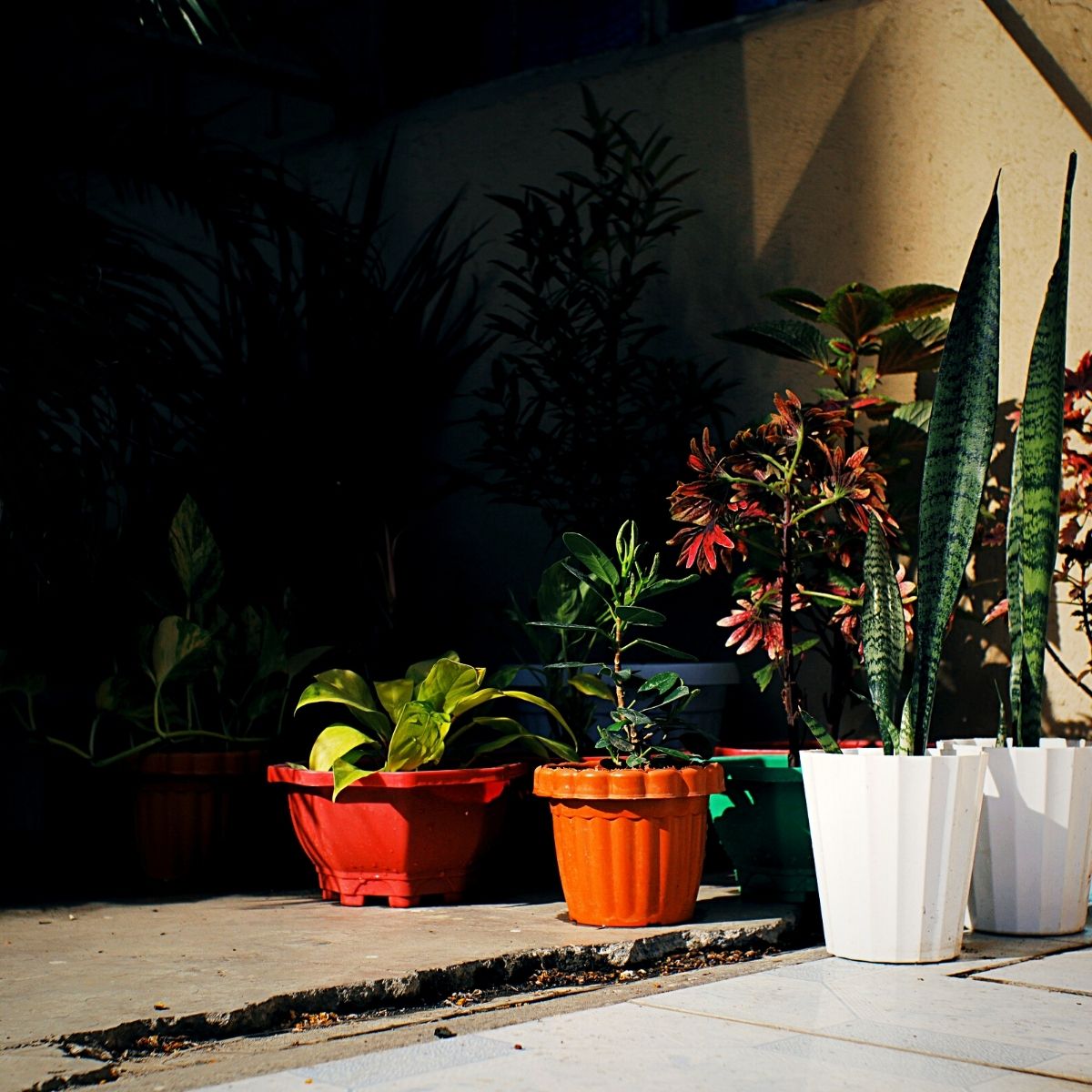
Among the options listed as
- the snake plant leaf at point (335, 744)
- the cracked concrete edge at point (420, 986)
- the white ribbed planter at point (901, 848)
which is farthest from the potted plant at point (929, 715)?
the snake plant leaf at point (335, 744)

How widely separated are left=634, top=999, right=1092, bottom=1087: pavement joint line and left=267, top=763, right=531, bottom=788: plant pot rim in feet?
2.88

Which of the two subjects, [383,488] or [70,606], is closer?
[70,606]

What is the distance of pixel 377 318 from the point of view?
4395mm

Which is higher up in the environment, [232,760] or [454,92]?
[454,92]

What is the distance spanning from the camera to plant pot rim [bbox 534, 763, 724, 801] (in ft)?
9.00

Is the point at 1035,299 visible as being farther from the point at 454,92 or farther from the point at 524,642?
the point at 454,92

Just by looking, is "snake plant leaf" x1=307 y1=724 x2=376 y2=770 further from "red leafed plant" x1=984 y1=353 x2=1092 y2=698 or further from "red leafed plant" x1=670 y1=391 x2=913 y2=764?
"red leafed plant" x1=984 y1=353 x2=1092 y2=698

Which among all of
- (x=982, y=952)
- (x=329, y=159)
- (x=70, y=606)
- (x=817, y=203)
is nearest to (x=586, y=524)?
(x=817, y=203)

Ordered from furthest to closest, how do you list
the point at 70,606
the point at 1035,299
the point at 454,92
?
the point at 454,92 → the point at 70,606 → the point at 1035,299

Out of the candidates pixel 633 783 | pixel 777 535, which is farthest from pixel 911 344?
pixel 633 783

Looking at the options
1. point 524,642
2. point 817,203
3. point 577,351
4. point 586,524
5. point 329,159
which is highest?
point 329,159

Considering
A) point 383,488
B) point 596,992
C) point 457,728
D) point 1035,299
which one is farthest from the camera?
point 383,488

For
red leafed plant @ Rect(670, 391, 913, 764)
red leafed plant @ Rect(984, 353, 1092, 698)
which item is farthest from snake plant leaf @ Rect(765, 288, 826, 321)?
red leafed plant @ Rect(984, 353, 1092, 698)

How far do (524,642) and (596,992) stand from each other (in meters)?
2.13
